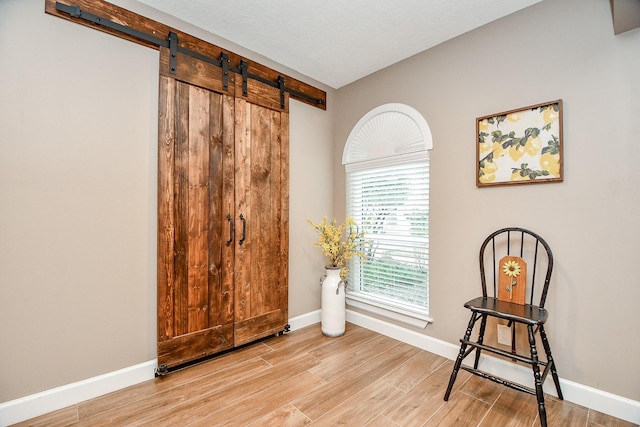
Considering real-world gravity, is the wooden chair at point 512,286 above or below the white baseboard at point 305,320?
above

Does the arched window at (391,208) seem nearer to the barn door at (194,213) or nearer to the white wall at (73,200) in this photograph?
the barn door at (194,213)

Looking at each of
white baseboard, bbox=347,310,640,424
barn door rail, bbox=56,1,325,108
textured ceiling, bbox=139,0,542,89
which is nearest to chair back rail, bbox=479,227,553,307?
white baseboard, bbox=347,310,640,424

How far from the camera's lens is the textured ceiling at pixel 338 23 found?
2064 millimetres

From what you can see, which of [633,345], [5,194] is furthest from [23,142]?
[633,345]

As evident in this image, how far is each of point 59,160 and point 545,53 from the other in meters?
3.22

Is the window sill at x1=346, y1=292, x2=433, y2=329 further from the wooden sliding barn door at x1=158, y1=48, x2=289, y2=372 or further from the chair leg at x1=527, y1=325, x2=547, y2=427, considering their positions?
the chair leg at x1=527, y1=325, x2=547, y2=427

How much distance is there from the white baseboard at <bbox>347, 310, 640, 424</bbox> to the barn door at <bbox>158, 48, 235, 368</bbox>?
1516mm

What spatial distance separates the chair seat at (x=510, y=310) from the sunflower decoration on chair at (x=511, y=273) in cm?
10

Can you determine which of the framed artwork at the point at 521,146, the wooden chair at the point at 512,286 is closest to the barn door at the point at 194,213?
the wooden chair at the point at 512,286

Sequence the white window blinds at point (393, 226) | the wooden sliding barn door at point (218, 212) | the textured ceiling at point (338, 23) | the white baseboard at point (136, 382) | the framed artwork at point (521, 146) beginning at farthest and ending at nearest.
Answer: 1. the white window blinds at point (393, 226)
2. the wooden sliding barn door at point (218, 212)
3. the textured ceiling at point (338, 23)
4. the framed artwork at point (521, 146)
5. the white baseboard at point (136, 382)

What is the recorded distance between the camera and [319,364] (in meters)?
2.33

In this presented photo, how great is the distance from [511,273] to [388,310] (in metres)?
1.20

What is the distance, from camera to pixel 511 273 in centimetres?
203

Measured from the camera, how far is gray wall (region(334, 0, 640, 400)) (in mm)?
1703
